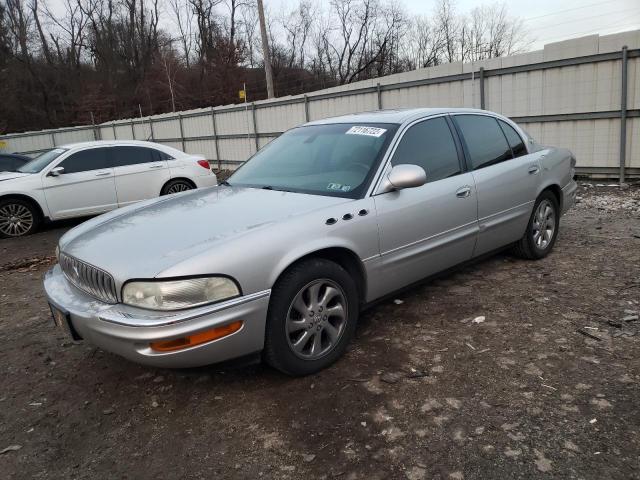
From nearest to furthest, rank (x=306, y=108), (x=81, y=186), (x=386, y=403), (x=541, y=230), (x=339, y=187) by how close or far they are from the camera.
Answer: (x=386, y=403) → (x=339, y=187) → (x=541, y=230) → (x=81, y=186) → (x=306, y=108)

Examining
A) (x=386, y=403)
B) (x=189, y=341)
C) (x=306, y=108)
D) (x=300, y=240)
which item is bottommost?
(x=386, y=403)

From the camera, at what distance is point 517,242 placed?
16.3ft

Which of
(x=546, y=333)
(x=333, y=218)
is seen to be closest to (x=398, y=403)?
(x=333, y=218)

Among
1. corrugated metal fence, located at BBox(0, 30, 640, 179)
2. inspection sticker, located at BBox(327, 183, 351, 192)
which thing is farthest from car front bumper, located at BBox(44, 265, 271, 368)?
corrugated metal fence, located at BBox(0, 30, 640, 179)

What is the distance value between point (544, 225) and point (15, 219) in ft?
25.6

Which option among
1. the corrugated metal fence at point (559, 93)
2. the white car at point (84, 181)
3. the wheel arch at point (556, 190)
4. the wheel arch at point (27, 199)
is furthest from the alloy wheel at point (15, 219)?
the wheel arch at point (556, 190)

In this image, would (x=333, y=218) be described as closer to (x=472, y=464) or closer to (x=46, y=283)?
(x=472, y=464)

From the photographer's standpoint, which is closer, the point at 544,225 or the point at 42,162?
the point at 544,225

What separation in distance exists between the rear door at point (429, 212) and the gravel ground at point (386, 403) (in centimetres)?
44

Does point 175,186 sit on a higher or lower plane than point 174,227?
lower

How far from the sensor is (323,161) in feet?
12.7

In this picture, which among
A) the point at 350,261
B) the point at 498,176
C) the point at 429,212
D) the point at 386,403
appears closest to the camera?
the point at 386,403

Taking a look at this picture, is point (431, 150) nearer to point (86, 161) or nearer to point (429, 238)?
point (429, 238)

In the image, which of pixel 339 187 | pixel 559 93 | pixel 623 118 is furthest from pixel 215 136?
pixel 339 187
